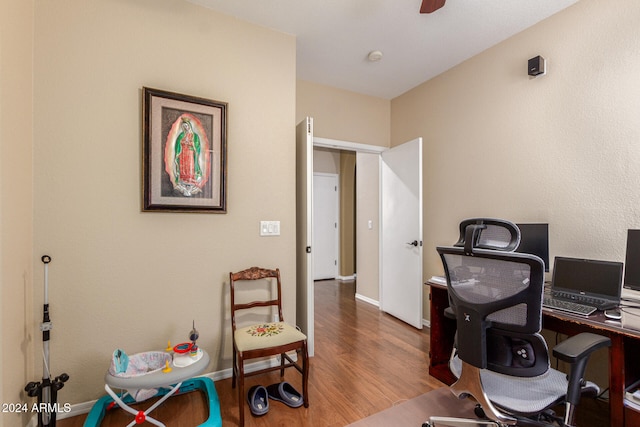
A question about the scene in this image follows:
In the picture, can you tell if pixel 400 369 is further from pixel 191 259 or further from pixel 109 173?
pixel 109 173

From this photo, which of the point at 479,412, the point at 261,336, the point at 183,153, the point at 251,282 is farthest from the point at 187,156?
the point at 479,412

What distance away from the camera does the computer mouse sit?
60.3 inches

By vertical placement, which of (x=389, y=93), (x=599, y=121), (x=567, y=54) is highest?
(x=389, y=93)

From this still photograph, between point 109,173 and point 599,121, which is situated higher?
point 599,121

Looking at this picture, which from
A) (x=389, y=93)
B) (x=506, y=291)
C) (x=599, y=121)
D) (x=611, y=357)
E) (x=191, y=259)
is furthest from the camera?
(x=389, y=93)

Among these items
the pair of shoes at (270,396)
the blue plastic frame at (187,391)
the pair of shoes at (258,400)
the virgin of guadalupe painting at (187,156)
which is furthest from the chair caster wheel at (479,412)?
the virgin of guadalupe painting at (187,156)

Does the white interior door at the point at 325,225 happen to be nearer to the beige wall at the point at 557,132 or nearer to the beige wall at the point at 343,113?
the beige wall at the point at 343,113

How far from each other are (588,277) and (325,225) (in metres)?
4.30

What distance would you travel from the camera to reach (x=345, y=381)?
7.45 feet

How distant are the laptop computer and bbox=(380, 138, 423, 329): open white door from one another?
1329mm

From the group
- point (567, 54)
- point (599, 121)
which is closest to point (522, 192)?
point (599, 121)

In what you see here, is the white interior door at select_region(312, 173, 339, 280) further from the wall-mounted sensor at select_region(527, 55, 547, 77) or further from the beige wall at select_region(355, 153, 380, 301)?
the wall-mounted sensor at select_region(527, 55, 547, 77)

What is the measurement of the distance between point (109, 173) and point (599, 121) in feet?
10.9

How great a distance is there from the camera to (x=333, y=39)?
8.55 ft
